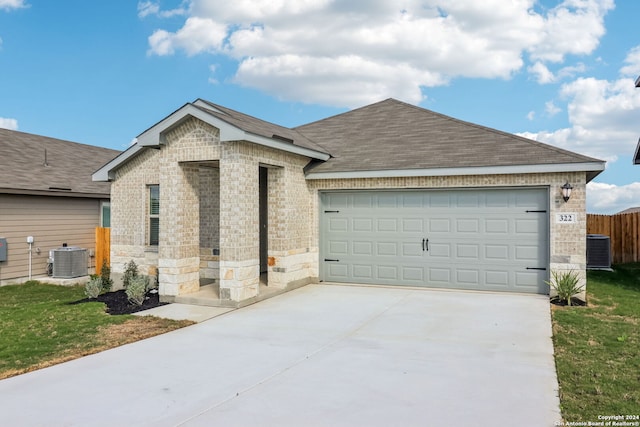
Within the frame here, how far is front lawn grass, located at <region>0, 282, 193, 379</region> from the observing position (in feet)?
20.7

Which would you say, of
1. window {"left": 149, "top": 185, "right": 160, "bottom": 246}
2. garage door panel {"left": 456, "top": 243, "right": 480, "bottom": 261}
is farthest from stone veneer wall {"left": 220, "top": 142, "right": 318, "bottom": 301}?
garage door panel {"left": 456, "top": 243, "right": 480, "bottom": 261}

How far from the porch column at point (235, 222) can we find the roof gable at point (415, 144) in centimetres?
304

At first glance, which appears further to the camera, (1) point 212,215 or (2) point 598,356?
(1) point 212,215

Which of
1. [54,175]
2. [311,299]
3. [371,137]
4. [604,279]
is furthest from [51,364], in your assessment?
[604,279]

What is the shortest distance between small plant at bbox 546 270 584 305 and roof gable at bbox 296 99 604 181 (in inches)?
88.7

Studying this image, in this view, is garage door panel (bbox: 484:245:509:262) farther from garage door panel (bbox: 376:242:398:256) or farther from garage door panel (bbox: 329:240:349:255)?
garage door panel (bbox: 329:240:349:255)

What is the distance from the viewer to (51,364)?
602 cm

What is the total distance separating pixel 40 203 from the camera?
14250 millimetres

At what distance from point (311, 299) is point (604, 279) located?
29.9 feet

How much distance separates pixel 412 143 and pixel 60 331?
887cm

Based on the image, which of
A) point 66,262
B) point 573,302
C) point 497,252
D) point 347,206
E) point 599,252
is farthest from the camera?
point 599,252

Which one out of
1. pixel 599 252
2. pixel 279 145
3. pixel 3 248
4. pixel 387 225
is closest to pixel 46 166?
pixel 3 248

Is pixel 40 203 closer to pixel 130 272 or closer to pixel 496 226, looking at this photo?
pixel 130 272

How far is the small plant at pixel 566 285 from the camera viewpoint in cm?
989
